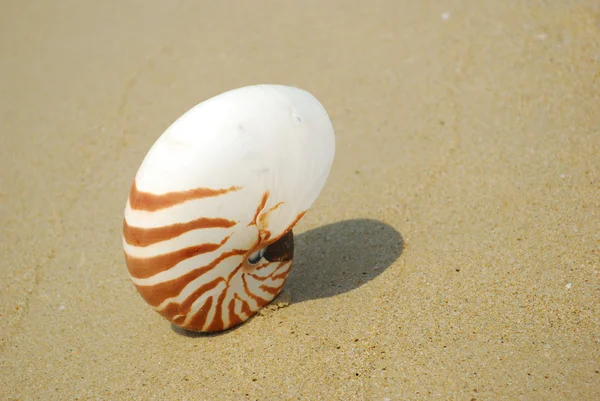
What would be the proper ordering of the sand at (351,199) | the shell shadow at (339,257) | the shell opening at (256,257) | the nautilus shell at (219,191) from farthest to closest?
the shell shadow at (339,257) → the shell opening at (256,257) → the sand at (351,199) → the nautilus shell at (219,191)

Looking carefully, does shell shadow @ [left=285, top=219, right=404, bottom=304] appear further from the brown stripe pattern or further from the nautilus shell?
the nautilus shell

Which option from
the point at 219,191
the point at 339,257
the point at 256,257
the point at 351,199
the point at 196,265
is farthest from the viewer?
the point at 351,199

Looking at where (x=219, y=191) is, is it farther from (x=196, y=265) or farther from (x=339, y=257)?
(x=339, y=257)

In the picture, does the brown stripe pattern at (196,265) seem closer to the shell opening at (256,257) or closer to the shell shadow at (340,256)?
the shell opening at (256,257)

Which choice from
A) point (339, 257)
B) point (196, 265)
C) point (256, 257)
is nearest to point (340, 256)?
point (339, 257)

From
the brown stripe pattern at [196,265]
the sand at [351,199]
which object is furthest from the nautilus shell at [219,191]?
the sand at [351,199]

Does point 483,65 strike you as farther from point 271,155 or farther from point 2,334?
point 2,334

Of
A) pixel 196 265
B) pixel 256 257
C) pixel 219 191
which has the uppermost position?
pixel 219 191
